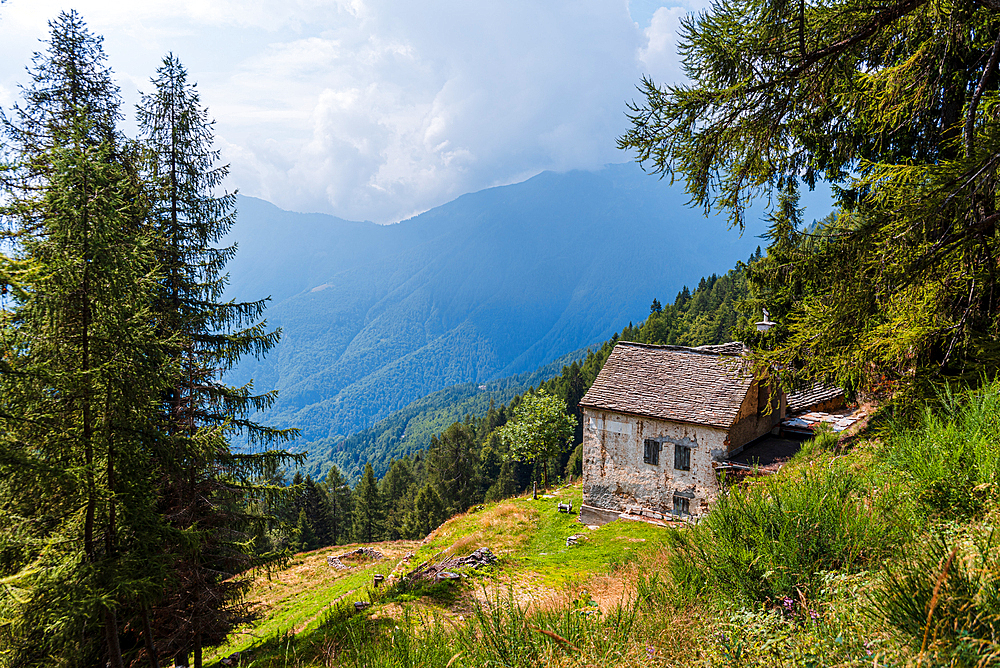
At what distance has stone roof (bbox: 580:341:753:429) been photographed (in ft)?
61.2

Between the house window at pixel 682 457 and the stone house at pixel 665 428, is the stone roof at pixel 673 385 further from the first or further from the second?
the house window at pixel 682 457

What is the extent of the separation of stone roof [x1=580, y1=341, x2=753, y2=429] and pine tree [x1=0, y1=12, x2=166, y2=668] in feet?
54.5

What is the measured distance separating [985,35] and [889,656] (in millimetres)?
9118

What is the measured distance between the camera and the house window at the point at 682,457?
18844mm

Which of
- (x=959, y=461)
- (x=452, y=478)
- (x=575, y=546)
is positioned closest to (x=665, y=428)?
(x=575, y=546)

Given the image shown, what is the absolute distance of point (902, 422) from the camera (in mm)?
6250

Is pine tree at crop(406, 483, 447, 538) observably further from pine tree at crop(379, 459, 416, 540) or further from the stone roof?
the stone roof

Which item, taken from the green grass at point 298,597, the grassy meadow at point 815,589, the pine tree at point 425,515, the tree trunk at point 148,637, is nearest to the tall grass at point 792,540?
the grassy meadow at point 815,589

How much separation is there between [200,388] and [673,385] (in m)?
17.8

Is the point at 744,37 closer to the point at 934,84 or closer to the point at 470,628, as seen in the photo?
the point at 934,84

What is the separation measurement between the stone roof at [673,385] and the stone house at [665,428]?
40mm

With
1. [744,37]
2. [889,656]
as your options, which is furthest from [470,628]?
[744,37]

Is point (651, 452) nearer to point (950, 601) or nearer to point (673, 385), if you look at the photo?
point (673, 385)

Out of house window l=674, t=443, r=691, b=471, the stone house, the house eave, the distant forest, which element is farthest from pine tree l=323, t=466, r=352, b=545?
house window l=674, t=443, r=691, b=471
